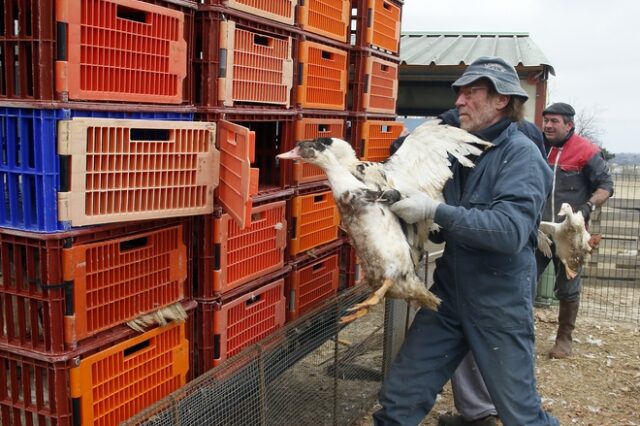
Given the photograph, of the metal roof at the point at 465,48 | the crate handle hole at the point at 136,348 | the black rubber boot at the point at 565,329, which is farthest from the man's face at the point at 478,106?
the metal roof at the point at 465,48

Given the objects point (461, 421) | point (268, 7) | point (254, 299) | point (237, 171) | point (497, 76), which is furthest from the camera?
point (461, 421)

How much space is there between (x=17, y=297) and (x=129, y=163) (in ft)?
2.40

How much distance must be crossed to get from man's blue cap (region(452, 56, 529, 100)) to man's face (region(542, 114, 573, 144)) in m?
2.63

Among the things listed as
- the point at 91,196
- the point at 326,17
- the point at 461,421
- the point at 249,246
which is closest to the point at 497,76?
the point at 326,17

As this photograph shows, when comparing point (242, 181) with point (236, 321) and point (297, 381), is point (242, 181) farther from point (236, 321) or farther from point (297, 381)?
point (297, 381)

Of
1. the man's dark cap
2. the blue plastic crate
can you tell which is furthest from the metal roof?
the blue plastic crate

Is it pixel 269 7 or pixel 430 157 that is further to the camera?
pixel 269 7

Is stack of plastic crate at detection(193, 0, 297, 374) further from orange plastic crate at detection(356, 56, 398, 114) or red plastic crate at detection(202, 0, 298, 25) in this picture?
orange plastic crate at detection(356, 56, 398, 114)

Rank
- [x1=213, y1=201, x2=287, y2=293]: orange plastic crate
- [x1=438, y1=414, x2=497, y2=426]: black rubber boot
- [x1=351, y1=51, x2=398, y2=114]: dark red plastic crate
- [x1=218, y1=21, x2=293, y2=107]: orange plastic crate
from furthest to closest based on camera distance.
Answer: [x1=351, y1=51, x2=398, y2=114]: dark red plastic crate < [x1=438, y1=414, x2=497, y2=426]: black rubber boot < [x1=213, y1=201, x2=287, y2=293]: orange plastic crate < [x1=218, y1=21, x2=293, y2=107]: orange plastic crate

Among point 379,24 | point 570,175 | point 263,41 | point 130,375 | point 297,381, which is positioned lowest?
point 297,381

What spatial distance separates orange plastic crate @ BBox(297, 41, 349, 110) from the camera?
384 cm

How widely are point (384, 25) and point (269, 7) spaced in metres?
1.69

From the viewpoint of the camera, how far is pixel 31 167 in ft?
7.97

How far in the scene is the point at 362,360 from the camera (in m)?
4.70
